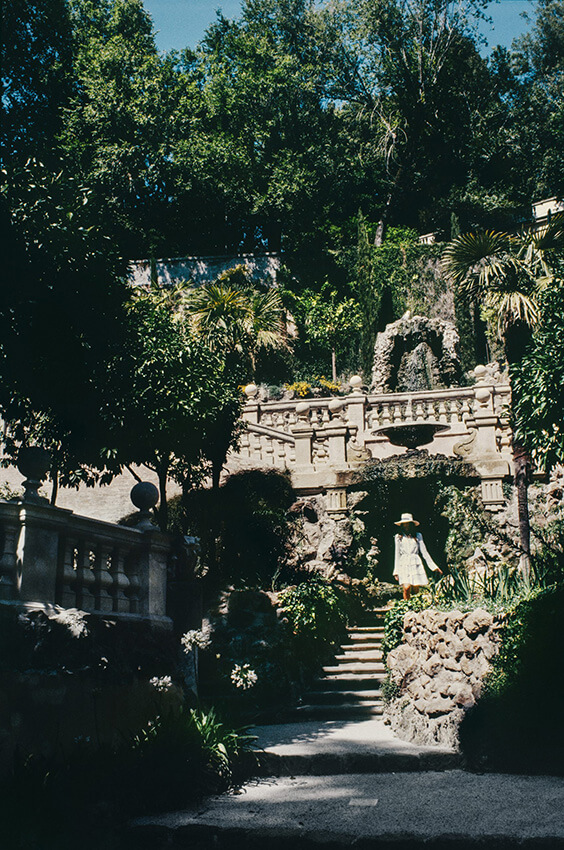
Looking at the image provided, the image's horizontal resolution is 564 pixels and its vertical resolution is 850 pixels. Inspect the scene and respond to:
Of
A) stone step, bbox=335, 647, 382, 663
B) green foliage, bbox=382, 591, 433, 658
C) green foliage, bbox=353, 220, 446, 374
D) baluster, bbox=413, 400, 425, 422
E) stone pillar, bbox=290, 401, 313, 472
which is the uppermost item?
green foliage, bbox=353, 220, 446, 374

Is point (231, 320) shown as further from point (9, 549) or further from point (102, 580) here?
point (9, 549)

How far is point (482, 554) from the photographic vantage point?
16031 mm

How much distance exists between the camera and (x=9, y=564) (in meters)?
6.16

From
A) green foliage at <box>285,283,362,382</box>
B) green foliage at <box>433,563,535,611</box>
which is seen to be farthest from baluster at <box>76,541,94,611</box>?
green foliage at <box>285,283,362,382</box>

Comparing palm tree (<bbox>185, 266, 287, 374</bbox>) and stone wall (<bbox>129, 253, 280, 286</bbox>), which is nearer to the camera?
palm tree (<bbox>185, 266, 287, 374</bbox>)

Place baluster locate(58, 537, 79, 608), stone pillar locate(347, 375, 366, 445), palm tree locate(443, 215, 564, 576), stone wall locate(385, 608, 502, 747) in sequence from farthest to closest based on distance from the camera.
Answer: stone pillar locate(347, 375, 366, 445), palm tree locate(443, 215, 564, 576), stone wall locate(385, 608, 502, 747), baluster locate(58, 537, 79, 608)

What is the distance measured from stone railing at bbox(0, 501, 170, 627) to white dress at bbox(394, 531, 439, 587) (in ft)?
21.0

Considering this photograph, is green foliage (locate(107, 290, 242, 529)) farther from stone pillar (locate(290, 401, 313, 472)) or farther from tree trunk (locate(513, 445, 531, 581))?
tree trunk (locate(513, 445, 531, 581))

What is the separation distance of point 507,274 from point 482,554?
6.06 m

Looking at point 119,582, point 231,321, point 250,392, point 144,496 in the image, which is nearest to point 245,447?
point 250,392

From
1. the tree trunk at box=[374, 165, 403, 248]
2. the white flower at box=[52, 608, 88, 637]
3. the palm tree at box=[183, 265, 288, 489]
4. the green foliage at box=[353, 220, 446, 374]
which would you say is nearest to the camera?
the white flower at box=[52, 608, 88, 637]

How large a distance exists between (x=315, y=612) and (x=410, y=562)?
6.97ft

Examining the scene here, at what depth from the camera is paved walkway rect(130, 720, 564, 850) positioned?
17.5ft

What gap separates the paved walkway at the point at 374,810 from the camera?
5.32m
